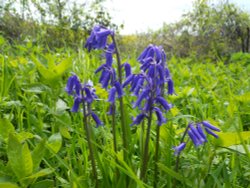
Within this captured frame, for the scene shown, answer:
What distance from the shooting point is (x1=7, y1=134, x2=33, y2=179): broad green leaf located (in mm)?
1121

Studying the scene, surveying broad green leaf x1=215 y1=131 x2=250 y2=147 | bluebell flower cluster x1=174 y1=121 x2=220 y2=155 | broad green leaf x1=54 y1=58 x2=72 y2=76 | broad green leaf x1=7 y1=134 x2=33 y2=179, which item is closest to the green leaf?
bluebell flower cluster x1=174 y1=121 x2=220 y2=155

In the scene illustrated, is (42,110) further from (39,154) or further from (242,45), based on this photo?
(242,45)

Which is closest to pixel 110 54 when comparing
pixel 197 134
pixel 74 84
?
pixel 74 84

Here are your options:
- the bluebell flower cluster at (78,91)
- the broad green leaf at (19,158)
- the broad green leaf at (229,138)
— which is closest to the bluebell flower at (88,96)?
the bluebell flower cluster at (78,91)

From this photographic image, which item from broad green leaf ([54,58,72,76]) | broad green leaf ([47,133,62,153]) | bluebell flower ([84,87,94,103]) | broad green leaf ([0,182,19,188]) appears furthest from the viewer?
broad green leaf ([54,58,72,76])

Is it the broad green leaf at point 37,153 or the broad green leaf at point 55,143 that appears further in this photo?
the broad green leaf at point 55,143

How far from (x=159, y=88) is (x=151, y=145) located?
0.50 metres

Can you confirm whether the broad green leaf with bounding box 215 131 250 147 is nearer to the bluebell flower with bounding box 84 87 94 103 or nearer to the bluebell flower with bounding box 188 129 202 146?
the bluebell flower with bounding box 188 129 202 146

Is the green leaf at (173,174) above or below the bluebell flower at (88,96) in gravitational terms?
below

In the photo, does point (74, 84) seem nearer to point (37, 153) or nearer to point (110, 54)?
point (110, 54)

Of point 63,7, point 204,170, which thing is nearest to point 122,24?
point 63,7

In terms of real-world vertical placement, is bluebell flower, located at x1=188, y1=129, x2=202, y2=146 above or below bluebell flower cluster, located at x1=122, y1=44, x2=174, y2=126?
below

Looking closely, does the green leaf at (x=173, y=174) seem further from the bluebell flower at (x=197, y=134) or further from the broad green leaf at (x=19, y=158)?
the broad green leaf at (x=19, y=158)

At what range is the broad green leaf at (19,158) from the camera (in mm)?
1121
